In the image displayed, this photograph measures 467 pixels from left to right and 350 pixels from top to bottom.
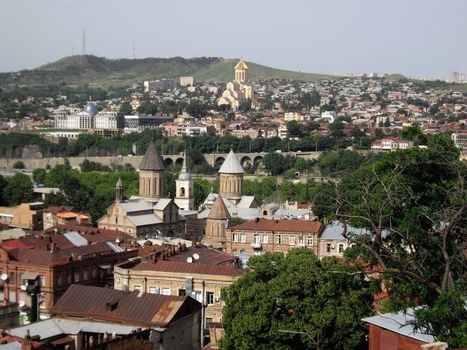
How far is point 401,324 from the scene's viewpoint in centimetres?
1712

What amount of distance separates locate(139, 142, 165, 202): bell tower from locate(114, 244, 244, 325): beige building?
2756 centimetres

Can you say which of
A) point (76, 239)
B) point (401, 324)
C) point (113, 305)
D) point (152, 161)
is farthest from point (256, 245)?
point (401, 324)

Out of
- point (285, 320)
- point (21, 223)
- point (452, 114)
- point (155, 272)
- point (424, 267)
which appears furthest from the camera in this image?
point (452, 114)

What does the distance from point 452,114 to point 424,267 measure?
516 ft

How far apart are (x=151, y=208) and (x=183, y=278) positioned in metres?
25.0

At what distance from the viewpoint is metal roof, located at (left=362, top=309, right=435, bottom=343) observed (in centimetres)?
1672

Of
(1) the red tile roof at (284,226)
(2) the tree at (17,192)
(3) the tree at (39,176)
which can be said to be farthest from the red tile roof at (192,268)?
(3) the tree at (39,176)

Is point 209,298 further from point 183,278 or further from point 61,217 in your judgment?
point 61,217

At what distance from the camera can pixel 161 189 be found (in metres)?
59.0

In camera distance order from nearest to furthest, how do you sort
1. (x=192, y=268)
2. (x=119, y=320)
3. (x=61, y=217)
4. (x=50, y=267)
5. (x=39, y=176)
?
1. (x=119, y=320)
2. (x=192, y=268)
3. (x=50, y=267)
4. (x=61, y=217)
5. (x=39, y=176)

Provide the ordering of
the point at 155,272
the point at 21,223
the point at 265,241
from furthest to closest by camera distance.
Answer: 1. the point at 21,223
2. the point at 265,241
3. the point at 155,272

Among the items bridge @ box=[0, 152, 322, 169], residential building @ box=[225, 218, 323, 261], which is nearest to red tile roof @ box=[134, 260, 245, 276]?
residential building @ box=[225, 218, 323, 261]

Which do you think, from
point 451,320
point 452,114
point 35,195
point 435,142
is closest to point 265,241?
point 435,142

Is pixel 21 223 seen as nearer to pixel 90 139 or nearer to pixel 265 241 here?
pixel 265 241
